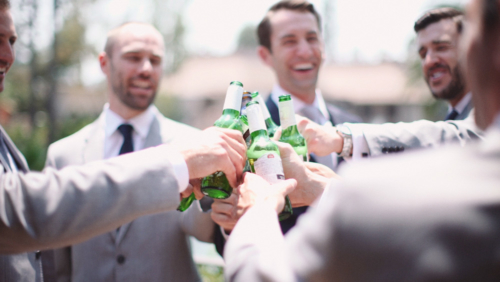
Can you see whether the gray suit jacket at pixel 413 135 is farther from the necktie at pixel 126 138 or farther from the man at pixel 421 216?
the necktie at pixel 126 138

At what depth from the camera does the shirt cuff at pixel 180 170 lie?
145 cm

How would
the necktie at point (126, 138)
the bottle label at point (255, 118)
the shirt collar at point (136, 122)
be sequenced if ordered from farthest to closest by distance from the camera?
the shirt collar at point (136, 122) < the necktie at point (126, 138) < the bottle label at point (255, 118)

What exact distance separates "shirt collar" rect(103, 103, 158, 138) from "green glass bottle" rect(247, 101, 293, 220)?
1.40m

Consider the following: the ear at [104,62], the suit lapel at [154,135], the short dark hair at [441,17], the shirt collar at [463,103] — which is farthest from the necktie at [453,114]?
the ear at [104,62]

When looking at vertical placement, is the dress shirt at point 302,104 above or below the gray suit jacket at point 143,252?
above

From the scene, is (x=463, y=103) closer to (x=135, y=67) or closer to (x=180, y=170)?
(x=180, y=170)

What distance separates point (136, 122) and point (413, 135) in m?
2.14

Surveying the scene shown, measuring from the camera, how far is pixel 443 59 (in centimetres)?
319

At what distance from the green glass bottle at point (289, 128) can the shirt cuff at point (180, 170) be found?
62 cm

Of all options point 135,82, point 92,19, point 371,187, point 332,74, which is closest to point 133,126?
point 135,82

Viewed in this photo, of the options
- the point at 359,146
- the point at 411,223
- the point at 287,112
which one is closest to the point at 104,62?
the point at 287,112

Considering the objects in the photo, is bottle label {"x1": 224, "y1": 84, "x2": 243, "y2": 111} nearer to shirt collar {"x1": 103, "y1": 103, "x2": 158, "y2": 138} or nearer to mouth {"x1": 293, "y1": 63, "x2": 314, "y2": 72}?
shirt collar {"x1": 103, "y1": 103, "x2": 158, "y2": 138}

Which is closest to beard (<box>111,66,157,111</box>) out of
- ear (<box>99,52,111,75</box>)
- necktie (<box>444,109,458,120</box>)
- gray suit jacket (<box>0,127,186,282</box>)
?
ear (<box>99,52,111,75</box>)

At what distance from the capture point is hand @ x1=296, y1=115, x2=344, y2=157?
223 centimetres
